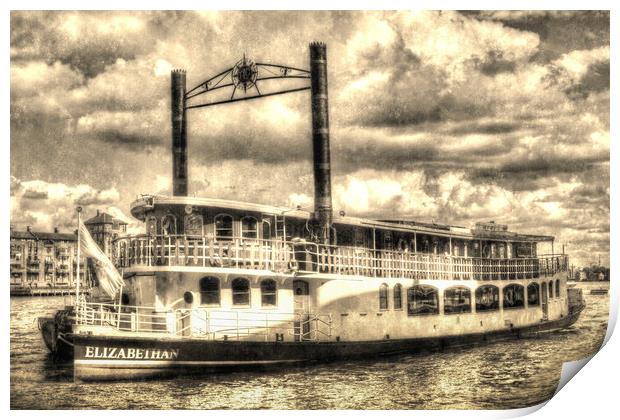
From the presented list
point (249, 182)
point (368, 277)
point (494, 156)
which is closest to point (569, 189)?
point (494, 156)

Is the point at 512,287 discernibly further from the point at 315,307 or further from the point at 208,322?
the point at 208,322

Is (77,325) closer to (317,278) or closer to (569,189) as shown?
(317,278)

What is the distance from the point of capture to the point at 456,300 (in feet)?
41.0

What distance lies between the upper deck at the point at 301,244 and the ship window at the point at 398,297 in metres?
0.20

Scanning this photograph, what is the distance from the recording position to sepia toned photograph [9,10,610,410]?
37.3ft

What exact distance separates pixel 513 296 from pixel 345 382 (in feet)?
9.00

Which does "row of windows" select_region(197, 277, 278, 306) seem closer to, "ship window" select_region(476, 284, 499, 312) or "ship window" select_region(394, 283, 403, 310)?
"ship window" select_region(394, 283, 403, 310)

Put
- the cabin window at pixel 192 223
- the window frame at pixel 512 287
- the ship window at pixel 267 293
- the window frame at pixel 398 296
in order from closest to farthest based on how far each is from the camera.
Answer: the cabin window at pixel 192 223 < the ship window at pixel 267 293 < the window frame at pixel 398 296 < the window frame at pixel 512 287

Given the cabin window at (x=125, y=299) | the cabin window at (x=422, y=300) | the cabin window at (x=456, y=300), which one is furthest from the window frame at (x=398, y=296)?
the cabin window at (x=125, y=299)

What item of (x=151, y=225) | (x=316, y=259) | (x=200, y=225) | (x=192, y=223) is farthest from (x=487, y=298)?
(x=151, y=225)

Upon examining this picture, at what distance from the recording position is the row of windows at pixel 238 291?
11.4 meters

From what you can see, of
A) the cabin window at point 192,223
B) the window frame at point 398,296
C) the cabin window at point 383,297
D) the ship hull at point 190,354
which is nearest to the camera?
the ship hull at point 190,354

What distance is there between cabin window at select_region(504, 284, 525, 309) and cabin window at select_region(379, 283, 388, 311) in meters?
1.68

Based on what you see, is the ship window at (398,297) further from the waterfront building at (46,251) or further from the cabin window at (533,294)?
the waterfront building at (46,251)
